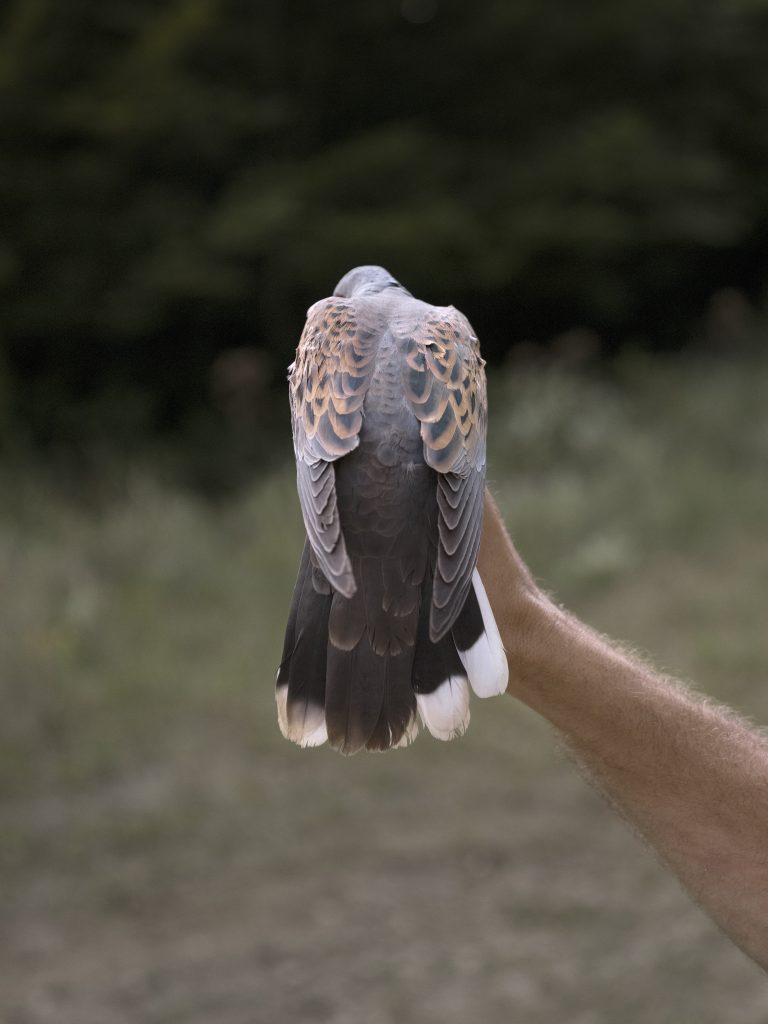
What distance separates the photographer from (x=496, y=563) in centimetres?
273

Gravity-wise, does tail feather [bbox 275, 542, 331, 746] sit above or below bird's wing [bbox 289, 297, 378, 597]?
below

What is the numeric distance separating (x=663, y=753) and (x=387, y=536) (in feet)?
2.19

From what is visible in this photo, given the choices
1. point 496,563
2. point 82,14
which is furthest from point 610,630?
point 82,14

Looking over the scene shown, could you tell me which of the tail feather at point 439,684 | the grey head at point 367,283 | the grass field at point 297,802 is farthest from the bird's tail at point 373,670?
the grass field at point 297,802

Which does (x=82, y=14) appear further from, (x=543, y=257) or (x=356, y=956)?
(x=356, y=956)

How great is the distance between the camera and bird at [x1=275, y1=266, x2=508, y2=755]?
2.18 meters

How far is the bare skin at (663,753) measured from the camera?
7.62 ft

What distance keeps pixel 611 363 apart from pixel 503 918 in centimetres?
727

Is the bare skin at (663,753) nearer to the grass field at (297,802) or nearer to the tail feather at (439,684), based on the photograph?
the tail feather at (439,684)

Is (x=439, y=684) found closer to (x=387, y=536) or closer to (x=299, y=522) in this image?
(x=387, y=536)

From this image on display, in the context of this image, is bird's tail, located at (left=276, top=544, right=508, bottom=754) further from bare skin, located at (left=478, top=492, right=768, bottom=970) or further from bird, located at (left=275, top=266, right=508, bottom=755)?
bare skin, located at (left=478, top=492, right=768, bottom=970)

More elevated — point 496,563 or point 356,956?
point 496,563

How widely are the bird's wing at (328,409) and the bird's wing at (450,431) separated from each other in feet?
0.37

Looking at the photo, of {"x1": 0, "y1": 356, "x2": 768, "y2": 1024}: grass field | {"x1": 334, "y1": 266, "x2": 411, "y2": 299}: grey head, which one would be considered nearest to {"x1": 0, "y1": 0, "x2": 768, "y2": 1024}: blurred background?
{"x1": 0, "y1": 356, "x2": 768, "y2": 1024}: grass field
